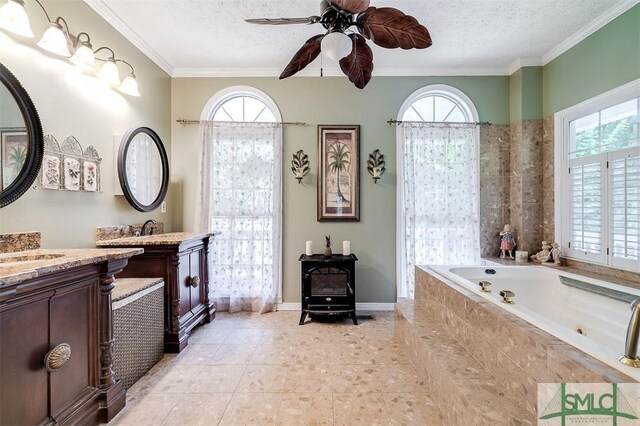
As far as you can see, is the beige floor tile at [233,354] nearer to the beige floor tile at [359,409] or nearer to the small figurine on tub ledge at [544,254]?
the beige floor tile at [359,409]

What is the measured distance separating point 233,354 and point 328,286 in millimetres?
1139

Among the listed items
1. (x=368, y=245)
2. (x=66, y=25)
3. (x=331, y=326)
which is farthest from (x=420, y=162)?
(x=66, y=25)

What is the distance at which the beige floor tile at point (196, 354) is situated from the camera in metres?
2.18

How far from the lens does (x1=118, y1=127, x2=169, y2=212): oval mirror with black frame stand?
2.42 metres

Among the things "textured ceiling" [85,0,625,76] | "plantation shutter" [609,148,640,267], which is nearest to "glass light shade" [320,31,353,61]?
"textured ceiling" [85,0,625,76]

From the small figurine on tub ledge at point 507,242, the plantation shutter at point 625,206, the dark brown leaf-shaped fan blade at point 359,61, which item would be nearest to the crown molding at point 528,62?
the plantation shutter at point 625,206

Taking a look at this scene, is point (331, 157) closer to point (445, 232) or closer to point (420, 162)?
point (420, 162)

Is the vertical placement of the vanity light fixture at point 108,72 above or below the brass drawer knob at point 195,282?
above

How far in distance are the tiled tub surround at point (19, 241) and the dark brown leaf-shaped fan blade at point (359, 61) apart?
2.25 meters

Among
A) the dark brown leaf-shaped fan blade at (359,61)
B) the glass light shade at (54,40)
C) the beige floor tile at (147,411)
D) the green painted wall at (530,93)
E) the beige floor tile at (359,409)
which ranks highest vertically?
the green painted wall at (530,93)

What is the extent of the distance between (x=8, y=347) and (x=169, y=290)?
121 centimetres

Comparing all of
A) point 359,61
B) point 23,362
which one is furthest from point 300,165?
point 23,362

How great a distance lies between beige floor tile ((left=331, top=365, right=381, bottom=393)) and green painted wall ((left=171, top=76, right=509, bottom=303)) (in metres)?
1.23

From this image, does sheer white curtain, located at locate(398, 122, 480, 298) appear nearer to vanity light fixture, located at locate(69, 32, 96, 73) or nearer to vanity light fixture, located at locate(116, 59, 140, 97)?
vanity light fixture, located at locate(116, 59, 140, 97)
